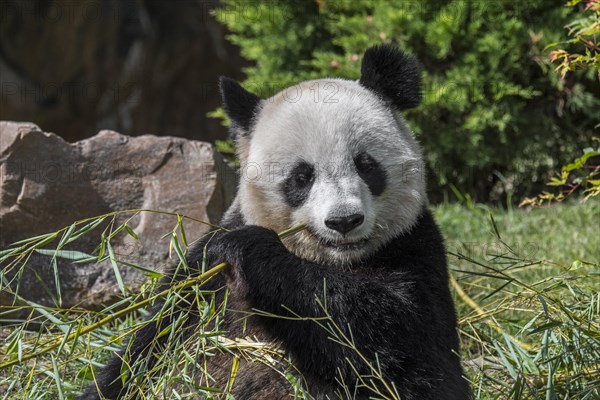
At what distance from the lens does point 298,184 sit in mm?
3826

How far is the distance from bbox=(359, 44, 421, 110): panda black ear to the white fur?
81 mm

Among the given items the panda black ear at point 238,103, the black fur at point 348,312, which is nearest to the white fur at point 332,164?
the panda black ear at point 238,103

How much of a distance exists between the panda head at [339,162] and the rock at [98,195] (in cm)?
154

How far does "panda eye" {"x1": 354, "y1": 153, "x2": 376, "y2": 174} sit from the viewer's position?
12.5ft

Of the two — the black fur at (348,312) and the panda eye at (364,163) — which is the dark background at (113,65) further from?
the black fur at (348,312)

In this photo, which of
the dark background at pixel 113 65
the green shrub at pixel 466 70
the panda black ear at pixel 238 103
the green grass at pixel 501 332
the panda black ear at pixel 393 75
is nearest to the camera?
the green grass at pixel 501 332

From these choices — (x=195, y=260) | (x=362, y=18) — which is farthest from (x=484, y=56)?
(x=195, y=260)

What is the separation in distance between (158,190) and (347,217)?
2555 millimetres

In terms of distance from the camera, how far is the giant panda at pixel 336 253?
3.46 m

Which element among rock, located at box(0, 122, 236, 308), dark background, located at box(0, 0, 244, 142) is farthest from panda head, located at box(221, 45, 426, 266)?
dark background, located at box(0, 0, 244, 142)

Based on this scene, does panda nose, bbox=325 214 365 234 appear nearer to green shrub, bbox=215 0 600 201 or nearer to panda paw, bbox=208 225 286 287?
panda paw, bbox=208 225 286 287

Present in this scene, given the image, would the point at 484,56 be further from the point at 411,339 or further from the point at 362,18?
the point at 411,339

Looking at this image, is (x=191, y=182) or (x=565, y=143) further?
(x=565, y=143)

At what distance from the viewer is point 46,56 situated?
11625mm
